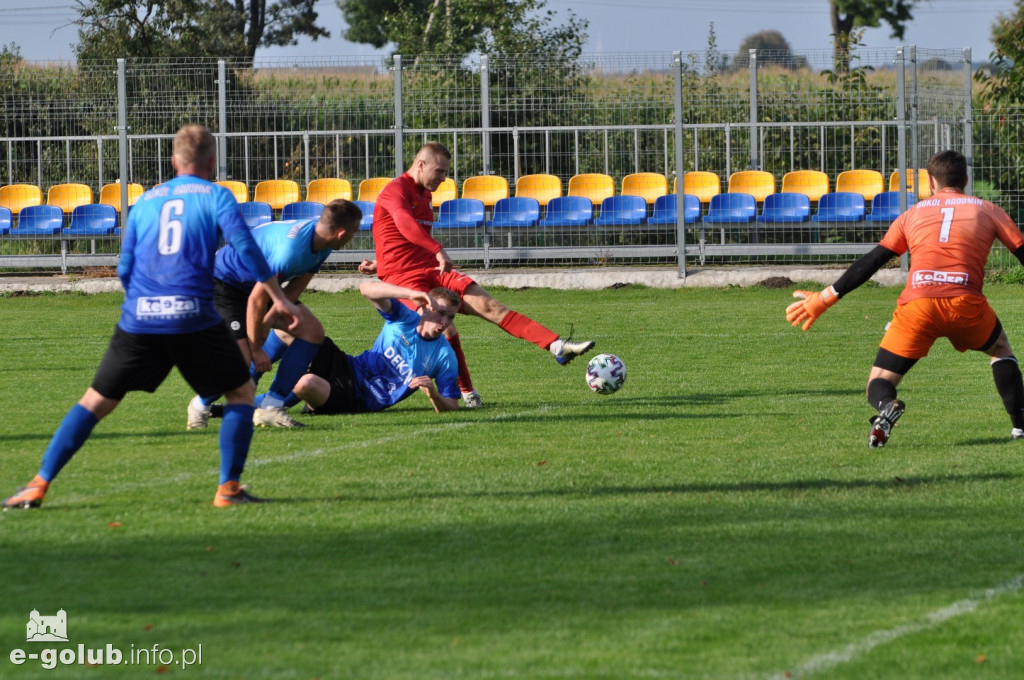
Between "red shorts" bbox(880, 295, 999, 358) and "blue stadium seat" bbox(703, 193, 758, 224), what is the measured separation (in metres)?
14.2

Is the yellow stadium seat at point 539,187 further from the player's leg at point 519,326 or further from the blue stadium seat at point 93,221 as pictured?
the player's leg at point 519,326

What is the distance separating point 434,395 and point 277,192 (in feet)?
48.8

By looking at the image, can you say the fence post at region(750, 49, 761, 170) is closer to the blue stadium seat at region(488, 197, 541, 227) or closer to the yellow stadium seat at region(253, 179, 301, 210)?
the blue stadium seat at region(488, 197, 541, 227)

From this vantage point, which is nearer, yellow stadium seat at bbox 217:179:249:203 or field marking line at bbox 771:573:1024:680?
field marking line at bbox 771:573:1024:680

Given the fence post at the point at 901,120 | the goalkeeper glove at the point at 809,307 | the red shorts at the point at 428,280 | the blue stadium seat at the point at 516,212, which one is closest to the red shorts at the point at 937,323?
the goalkeeper glove at the point at 809,307

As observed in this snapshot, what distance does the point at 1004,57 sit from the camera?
26.5m

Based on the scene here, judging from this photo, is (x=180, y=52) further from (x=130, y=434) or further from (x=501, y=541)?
(x=501, y=541)

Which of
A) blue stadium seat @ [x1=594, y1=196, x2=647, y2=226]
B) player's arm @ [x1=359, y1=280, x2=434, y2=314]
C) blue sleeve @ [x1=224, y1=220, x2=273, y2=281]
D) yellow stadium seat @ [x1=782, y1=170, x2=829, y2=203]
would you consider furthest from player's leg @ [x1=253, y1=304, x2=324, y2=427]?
yellow stadium seat @ [x1=782, y1=170, x2=829, y2=203]

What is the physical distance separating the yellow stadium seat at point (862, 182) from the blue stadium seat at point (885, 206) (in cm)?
50

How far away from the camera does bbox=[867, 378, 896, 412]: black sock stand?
7613 millimetres

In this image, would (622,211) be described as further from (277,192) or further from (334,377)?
(334,377)

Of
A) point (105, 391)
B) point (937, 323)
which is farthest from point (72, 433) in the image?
point (937, 323)

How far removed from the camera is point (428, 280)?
995cm

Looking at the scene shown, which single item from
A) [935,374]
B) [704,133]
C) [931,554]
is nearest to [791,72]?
[704,133]
